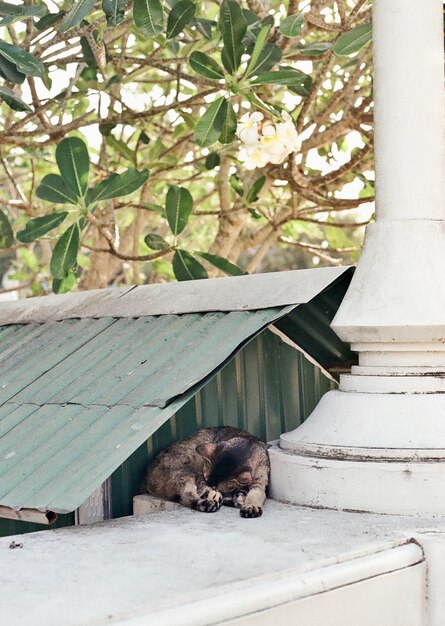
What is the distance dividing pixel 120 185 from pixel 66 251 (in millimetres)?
391

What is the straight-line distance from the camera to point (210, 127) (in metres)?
4.23

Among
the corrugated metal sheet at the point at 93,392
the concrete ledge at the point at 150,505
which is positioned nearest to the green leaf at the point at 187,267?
the corrugated metal sheet at the point at 93,392

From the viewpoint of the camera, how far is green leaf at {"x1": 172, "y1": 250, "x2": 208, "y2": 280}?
4.73 metres

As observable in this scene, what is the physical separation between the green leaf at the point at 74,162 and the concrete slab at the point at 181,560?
1.71 meters

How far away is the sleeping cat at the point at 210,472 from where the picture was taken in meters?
3.33

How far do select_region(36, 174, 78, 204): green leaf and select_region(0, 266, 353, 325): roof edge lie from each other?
0.43 m

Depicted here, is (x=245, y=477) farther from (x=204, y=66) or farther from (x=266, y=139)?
(x=204, y=66)

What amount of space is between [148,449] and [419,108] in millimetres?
1537

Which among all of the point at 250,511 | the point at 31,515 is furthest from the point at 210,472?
the point at 31,515

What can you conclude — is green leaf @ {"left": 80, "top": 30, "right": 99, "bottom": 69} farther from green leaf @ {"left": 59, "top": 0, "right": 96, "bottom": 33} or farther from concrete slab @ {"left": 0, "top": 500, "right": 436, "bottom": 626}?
concrete slab @ {"left": 0, "top": 500, "right": 436, "bottom": 626}

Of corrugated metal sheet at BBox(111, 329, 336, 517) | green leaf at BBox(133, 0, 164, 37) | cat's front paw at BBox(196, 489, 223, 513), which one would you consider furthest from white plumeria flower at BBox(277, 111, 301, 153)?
cat's front paw at BBox(196, 489, 223, 513)

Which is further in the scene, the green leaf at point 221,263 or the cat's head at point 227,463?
the green leaf at point 221,263

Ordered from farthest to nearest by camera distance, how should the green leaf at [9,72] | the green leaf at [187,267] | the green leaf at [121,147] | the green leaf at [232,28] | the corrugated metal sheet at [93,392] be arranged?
the green leaf at [121,147] < the green leaf at [187,267] < the green leaf at [232,28] < the green leaf at [9,72] < the corrugated metal sheet at [93,392]

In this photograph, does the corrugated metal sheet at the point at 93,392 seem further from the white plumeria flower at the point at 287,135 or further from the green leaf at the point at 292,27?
the green leaf at the point at 292,27
